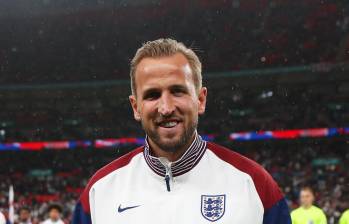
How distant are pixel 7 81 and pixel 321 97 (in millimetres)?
13720

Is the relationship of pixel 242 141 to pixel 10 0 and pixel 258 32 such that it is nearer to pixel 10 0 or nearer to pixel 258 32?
pixel 258 32

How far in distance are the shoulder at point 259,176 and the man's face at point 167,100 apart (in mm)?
187

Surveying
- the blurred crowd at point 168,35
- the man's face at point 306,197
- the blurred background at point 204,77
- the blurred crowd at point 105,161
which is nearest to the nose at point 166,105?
the man's face at point 306,197

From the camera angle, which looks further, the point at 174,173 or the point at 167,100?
the point at 174,173

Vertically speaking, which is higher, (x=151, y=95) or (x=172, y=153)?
(x=151, y=95)

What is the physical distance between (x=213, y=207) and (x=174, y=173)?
17cm

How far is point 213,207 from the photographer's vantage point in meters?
1.81

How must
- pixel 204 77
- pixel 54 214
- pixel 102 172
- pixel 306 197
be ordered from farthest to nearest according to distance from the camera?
pixel 204 77, pixel 54 214, pixel 306 197, pixel 102 172

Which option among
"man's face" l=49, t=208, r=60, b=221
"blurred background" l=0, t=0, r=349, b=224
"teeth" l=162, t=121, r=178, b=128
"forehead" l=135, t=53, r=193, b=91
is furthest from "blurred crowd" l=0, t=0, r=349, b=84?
"teeth" l=162, t=121, r=178, b=128

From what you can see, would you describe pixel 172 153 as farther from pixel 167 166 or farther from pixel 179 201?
pixel 179 201

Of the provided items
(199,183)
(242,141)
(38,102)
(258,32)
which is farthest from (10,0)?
(199,183)

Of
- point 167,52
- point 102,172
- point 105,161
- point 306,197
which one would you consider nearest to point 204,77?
point 105,161

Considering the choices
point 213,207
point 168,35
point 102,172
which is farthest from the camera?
point 168,35

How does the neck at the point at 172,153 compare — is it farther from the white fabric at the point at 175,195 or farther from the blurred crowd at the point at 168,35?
the blurred crowd at the point at 168,35
